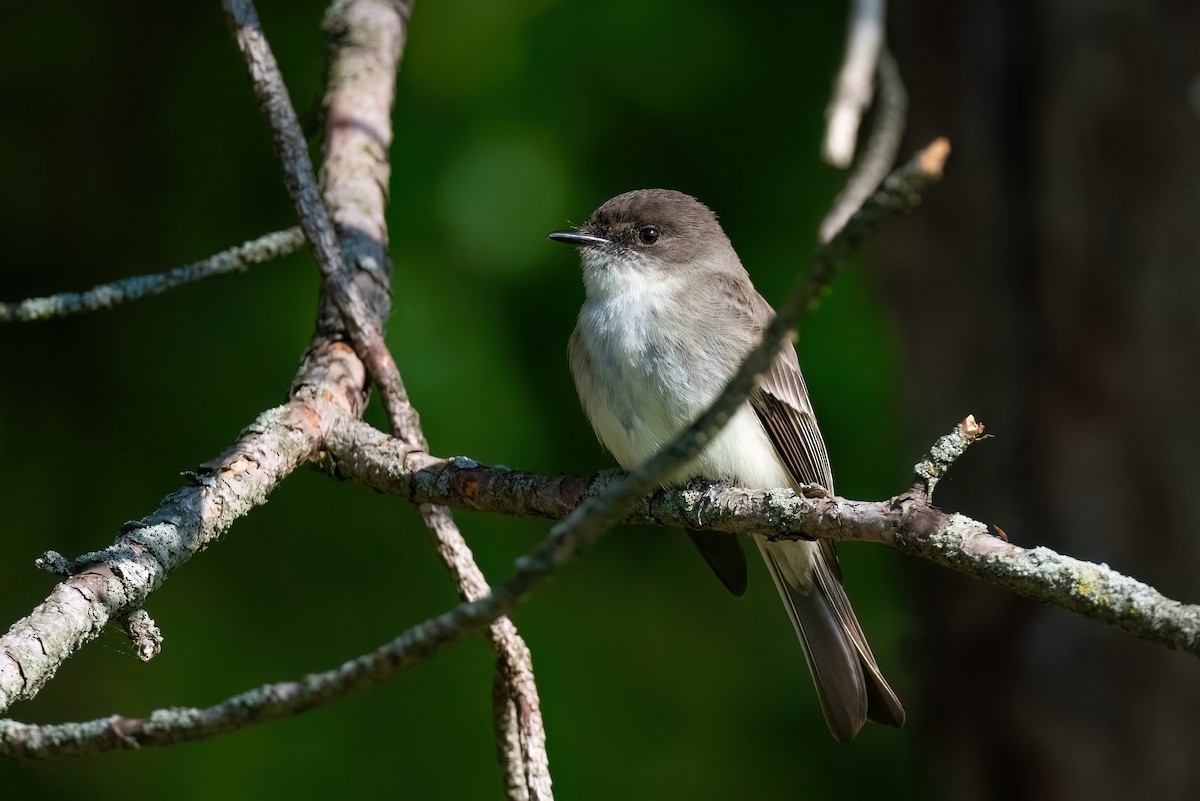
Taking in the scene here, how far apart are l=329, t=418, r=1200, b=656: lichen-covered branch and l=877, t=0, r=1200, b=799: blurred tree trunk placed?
7.81 ft

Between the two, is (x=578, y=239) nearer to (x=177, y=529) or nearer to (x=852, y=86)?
(x=852, y=86)

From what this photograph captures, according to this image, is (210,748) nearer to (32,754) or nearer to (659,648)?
(659,648)

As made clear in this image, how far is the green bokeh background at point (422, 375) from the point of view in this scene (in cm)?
439

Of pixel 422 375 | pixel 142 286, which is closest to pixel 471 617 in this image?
pixel 142 286

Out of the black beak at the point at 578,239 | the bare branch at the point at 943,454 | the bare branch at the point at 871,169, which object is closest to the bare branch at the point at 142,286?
the black beak at the point at 578,239

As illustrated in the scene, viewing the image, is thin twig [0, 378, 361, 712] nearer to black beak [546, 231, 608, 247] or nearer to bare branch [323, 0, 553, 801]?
bare branch [323, 0, 553, 801]

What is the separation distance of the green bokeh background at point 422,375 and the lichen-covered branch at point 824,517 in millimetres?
1228

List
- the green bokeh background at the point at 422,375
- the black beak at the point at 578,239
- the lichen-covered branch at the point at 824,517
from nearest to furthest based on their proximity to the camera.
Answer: the lichen-covered branch at the point at 824,517 → the black beak at the point at 578,239 → the green bokeh background at the point at 422,375

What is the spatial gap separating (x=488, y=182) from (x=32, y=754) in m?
3.11

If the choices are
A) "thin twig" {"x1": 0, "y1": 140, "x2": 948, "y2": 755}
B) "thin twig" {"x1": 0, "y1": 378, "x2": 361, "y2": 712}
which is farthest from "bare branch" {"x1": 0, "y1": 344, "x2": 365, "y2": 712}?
"thin twig" {"x1": 0, "y1": 140, "x2": 948, "y2": 755}

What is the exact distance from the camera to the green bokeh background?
4.39 meters

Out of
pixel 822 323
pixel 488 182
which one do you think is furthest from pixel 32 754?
pixel 822 323

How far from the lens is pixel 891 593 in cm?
515

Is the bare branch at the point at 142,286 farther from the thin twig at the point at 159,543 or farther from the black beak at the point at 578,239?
the black beak at the point at 578,239
